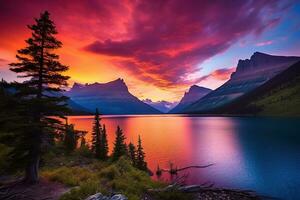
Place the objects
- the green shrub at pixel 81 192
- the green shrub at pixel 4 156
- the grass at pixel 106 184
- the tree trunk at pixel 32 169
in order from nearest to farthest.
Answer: the green shrub at pixel 81 192
the grass at pixel 106 184
the green shrub at pixel 4 156
the tree trunk at pixel 32 169

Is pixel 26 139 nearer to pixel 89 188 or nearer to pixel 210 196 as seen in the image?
pixel 89 188

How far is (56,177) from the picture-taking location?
70.5 ft

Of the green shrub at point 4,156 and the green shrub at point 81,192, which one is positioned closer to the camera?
the green shrub at point 81,192

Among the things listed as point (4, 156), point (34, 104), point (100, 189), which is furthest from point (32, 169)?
point (100, 189)

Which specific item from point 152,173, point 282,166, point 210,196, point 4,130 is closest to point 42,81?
point 4,130

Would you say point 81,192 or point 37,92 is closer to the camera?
point 81,192

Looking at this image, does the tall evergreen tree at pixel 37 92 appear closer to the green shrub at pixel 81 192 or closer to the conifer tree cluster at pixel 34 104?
the conifer tree cluster at pixel 34 104

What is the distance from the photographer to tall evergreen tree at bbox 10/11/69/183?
18.5 metres

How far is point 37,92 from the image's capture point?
19.2 m

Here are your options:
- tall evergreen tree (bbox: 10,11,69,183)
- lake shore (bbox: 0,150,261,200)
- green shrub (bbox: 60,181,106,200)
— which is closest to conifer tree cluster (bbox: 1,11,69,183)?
tall evergreen tree (bbox: 10,11,69,183)

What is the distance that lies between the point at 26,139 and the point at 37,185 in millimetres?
4431

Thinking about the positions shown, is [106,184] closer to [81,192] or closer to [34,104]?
[81,192]

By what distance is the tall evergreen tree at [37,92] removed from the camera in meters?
18.5

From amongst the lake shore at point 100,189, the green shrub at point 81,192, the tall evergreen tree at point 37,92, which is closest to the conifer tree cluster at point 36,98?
the tall evergreen tree at point 37,92
